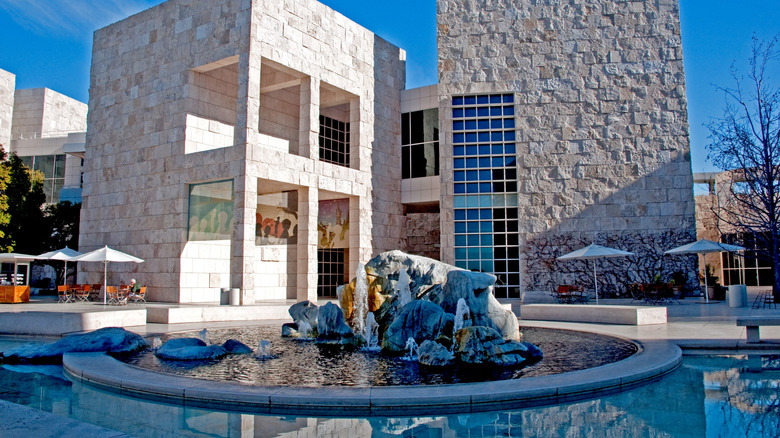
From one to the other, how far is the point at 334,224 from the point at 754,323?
2017 centimetres

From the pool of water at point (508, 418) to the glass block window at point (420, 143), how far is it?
23.2 meters

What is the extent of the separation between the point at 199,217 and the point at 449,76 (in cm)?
1384

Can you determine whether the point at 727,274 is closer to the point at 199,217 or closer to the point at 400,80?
the point at 400,80


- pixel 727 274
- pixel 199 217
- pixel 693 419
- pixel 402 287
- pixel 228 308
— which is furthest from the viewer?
pixel 727 274

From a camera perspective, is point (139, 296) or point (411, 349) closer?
point (411, 349)

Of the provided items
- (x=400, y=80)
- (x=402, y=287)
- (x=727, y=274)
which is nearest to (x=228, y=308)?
(x=402, y=287)

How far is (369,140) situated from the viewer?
93.2 ft

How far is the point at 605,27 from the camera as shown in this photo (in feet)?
87.6

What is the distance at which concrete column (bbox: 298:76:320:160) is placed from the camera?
25.0m

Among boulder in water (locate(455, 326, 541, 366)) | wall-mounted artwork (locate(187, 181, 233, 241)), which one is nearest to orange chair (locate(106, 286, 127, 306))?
wall-mounted artwork (locate(187, 181, 233, 241))

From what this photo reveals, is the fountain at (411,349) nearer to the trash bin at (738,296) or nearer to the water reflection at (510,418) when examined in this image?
the water reflection at (510,418)

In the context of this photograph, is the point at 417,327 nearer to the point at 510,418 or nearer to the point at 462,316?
the point at 462,316

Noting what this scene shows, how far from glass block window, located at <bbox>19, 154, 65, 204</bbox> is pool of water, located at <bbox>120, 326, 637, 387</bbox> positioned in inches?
1626

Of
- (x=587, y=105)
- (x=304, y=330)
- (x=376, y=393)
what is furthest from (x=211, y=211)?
(x=376, y=393)
